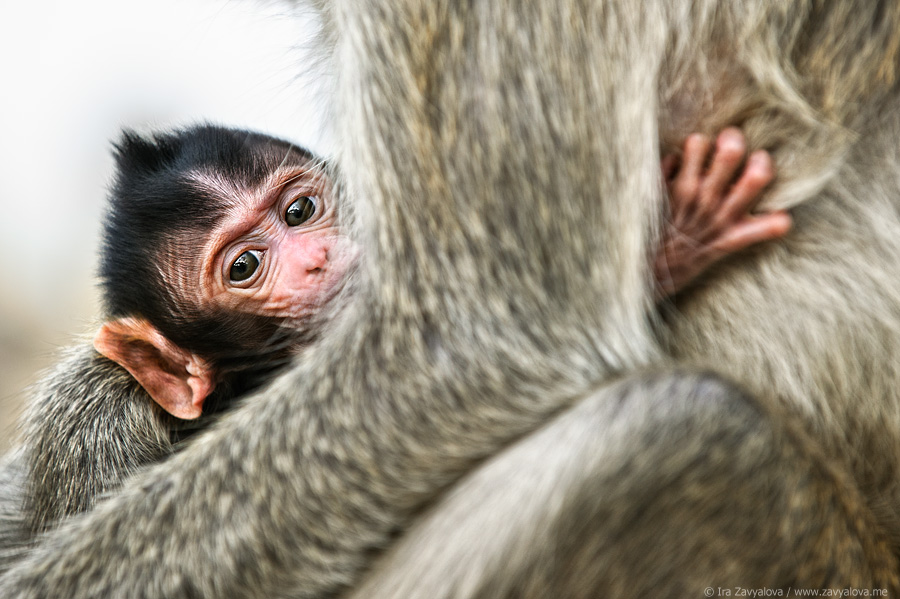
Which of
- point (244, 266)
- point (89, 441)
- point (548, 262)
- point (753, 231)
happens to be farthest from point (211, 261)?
point (753, 231)

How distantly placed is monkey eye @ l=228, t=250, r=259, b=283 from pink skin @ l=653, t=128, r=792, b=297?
112cm

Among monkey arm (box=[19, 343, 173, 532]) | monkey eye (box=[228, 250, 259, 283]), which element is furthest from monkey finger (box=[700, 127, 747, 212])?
monkey arm (box=[19, 343, 173, 532])

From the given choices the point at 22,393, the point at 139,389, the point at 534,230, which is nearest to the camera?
the point at 534,230

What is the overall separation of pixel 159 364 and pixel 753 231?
1.46 m

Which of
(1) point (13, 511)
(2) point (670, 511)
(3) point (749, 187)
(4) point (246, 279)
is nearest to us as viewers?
(2) point (670, 511)

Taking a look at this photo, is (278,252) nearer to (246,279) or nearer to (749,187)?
(246,279)

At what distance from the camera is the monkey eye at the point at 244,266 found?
224cm

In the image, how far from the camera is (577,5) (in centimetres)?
147

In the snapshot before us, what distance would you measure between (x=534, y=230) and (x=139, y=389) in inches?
48.8

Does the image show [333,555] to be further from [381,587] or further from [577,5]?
[577,5]

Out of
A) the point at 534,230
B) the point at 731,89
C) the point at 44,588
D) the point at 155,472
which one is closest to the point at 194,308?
the point at 155,472

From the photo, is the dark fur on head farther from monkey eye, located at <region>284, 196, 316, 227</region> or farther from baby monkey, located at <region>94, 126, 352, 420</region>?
monkey eye, located at <region>284, 196, 316, 227</region>

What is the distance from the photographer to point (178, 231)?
2256 millimetres

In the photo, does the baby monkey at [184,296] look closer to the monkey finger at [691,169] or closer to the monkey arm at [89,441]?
the monkey arm at [89,441]
